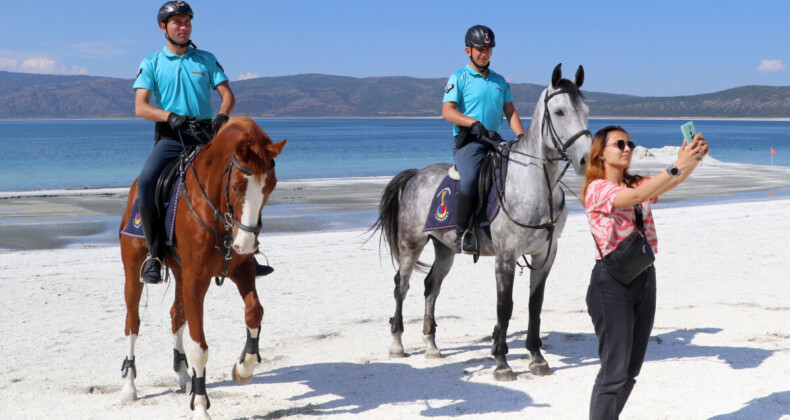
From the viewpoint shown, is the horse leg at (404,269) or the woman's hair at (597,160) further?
the horse leg at (404,269)

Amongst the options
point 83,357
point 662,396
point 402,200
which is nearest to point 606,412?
point 662,396

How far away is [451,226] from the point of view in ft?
23.9

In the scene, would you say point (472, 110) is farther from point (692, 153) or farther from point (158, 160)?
point (692, 153)

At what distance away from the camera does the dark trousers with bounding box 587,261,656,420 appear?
14.0ft

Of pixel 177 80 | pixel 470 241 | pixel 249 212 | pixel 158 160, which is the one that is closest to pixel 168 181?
pixel 158 160

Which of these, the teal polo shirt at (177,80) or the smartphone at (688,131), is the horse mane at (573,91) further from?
the teal polo shirt at (177,80)

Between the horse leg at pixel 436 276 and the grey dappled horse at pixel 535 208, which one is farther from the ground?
Answer: the grey dappled horse at pixel 535 208

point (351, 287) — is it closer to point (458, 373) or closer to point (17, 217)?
point (458, 373)

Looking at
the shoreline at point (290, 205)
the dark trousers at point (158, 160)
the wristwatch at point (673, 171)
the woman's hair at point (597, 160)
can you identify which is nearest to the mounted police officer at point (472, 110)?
the dark trousers at point (158, 160)

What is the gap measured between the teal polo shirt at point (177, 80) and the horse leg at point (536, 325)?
11.4 feet

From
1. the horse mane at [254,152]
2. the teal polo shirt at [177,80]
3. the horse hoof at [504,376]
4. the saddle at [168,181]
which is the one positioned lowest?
the horse hoof at [504,376]

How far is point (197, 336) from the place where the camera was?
5359 mm

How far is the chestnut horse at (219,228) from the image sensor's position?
4.79m

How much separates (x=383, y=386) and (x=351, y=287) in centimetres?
439
